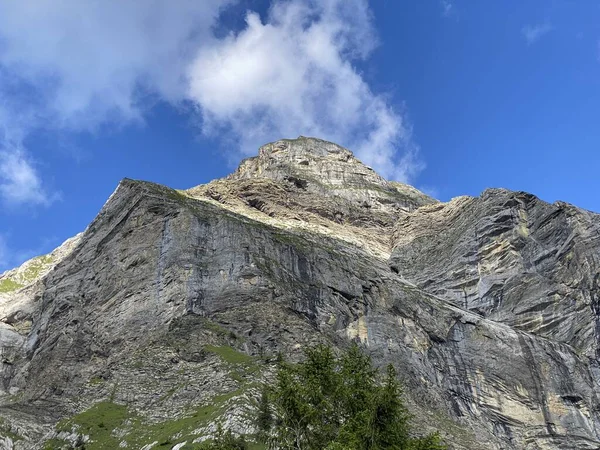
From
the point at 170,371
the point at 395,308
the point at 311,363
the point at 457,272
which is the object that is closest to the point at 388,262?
the point at 457,272

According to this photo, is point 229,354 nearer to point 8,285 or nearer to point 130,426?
point 130,426

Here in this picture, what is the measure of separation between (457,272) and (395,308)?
27734 mm

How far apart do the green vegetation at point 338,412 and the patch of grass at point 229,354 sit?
1542 inches

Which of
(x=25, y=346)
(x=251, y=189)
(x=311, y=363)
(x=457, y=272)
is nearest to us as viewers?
(x=311, y=363)

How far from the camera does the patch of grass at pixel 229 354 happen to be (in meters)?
78.3

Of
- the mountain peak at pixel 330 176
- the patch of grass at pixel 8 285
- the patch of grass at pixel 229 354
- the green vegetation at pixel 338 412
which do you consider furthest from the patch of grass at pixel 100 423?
the mountain peak at pixel 330 176

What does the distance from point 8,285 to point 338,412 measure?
14166 centimetres

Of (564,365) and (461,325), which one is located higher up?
(461,325)

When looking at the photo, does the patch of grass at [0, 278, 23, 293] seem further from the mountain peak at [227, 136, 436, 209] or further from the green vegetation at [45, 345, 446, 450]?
the green vegetation at [45, 345, 446, 450]

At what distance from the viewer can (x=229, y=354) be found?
8044cm

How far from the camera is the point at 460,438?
77.1 meters

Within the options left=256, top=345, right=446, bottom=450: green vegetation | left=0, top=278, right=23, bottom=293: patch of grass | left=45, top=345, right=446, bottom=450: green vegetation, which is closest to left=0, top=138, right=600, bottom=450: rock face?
left=45, top=345, right=446, bottom=450: green vegetation

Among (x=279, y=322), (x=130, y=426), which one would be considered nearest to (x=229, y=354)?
(x=279, y=322)

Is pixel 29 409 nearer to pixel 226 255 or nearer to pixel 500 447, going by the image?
pixel 226 255
